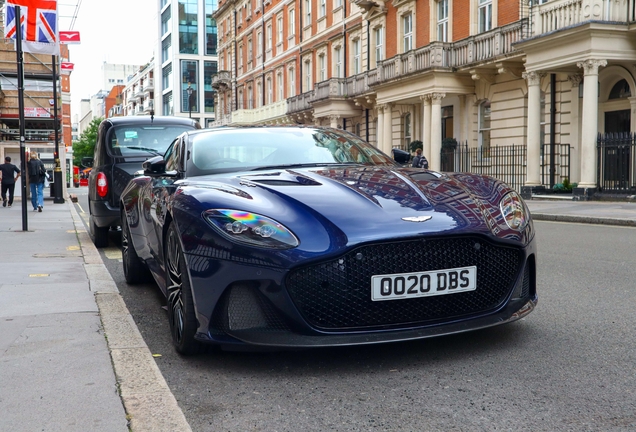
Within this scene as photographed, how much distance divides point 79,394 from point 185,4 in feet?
292

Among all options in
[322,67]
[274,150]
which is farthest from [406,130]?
[274,150]

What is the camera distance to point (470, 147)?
88.3 feet

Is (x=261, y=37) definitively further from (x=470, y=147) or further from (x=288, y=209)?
(x=288, y=209)

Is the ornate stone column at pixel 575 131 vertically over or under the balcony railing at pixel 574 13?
under

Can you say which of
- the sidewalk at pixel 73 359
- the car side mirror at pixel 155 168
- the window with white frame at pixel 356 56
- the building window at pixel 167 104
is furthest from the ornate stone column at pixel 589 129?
the building window at pixel 167 104

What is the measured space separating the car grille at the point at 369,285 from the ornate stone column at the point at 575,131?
62.8ft

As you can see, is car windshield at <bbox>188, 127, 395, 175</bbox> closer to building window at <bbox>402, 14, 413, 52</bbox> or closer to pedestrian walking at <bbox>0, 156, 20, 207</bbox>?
pedestrian walking at <bbox>0, 156, 20, 207</bbox>

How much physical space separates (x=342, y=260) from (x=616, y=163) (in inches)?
673

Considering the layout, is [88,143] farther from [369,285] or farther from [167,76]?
[369,285]

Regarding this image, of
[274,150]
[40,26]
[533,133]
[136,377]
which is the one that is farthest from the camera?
[533,133]

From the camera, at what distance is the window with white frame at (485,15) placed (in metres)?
24.9

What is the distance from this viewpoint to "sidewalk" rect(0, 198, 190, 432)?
287cm

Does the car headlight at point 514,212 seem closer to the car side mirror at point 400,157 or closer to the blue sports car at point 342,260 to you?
the blue sports car at point 342,260

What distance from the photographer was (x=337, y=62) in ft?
126
